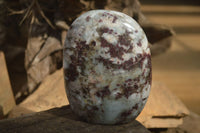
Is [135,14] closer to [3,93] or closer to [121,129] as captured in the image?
[3,93]

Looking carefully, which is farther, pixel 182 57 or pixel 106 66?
pixel 182 57

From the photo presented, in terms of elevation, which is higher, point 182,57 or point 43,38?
point 43,38

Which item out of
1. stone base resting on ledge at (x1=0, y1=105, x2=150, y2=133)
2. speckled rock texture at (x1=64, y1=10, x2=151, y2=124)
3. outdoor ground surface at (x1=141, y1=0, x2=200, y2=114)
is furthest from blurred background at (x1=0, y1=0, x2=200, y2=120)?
speckled rock texture at (x1=64, y1=10, x2=151, y2=124)

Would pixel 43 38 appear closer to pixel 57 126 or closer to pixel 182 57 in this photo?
pixel 57 126

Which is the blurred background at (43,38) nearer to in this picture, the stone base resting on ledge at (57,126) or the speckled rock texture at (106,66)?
the stone base resting on ledge at (57,126)

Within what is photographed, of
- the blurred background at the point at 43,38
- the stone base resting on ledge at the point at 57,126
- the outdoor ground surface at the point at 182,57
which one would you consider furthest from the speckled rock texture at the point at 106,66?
the outdoor ground surface at the point at 182,57

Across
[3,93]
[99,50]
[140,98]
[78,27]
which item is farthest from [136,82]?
[3,93]

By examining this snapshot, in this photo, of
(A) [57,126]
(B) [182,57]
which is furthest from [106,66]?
(B) [182,57]
